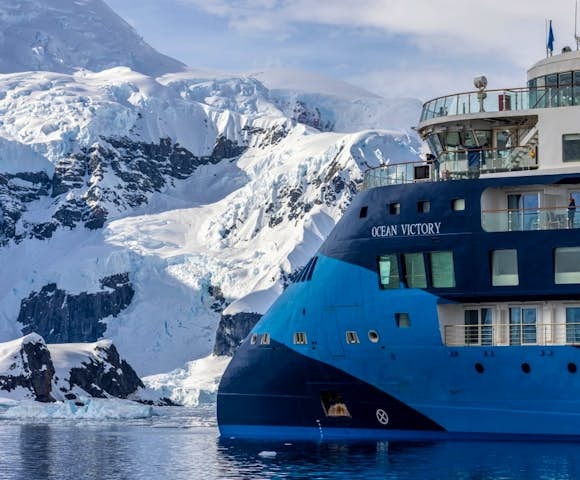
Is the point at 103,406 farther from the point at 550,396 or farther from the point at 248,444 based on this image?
the point at 550,396

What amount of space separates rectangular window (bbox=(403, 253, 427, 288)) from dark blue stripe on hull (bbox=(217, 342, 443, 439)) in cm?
316

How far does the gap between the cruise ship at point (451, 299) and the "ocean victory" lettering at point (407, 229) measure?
41mm

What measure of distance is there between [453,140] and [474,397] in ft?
26.6

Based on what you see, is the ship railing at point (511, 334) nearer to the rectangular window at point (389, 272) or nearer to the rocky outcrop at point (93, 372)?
the rectangular window at point (389, 272)

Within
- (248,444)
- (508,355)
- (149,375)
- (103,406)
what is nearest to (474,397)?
(508,355)

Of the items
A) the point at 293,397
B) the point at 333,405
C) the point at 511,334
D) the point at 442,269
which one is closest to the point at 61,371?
the point at 293,397

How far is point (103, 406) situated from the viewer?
3275 inches

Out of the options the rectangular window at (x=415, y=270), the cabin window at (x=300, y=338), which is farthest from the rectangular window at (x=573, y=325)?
the cabin window at (x=300, y=338)

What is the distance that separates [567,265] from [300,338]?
815 centimetres

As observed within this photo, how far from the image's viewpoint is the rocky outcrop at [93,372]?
466 feet

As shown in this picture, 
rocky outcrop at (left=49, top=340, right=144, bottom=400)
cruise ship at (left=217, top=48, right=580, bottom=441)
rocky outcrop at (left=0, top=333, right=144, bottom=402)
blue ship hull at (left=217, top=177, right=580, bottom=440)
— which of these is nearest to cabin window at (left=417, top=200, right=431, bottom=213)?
cruise ship at (left=217, top=48, right=580, bottom=441)

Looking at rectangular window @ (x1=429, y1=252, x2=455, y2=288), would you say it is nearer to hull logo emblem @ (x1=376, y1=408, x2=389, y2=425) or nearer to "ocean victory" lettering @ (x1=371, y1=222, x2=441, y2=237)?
"ocean victory" lettering @ (x1=371, y1=222, x2=441, y2=237)

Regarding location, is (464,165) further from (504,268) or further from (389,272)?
(389,272)

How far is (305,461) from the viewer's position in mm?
36562
